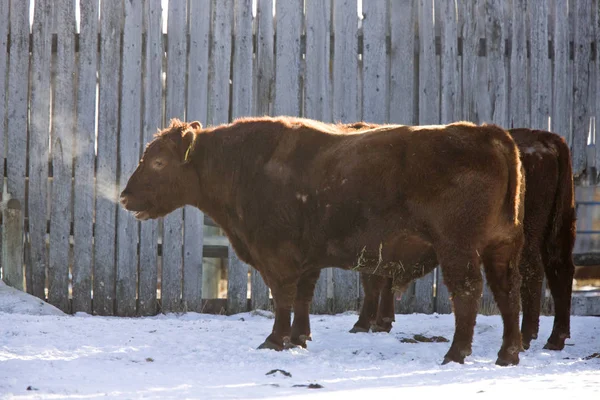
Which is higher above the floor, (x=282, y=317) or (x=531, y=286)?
(x=531, y=286)

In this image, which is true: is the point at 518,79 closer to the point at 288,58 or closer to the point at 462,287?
the point at 288,58

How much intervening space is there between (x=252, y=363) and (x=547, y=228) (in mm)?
2775

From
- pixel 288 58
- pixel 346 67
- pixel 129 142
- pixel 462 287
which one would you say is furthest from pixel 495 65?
pixel 462 287

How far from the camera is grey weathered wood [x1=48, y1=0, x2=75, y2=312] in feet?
28.6

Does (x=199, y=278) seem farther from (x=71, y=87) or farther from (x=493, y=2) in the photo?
(x=493, y=2)

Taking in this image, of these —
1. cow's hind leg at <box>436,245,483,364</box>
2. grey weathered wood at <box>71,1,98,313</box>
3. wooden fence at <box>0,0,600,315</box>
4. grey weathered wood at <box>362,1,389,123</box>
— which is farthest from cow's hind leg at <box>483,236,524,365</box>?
grey weathered wood at <box>71,1,98,313</box>

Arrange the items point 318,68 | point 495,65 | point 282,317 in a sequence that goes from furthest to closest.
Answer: point 495,65, point 318,68, point 282,317

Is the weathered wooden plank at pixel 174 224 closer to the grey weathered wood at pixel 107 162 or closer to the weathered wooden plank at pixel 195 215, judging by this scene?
the weathered wooden plank at pixel 195 215

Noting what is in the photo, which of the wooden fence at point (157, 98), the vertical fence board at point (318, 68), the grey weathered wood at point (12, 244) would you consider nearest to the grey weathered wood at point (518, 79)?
the wooden fence at point (157, 98)

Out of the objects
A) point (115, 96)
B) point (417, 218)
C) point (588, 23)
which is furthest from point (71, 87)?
point (588, 23)

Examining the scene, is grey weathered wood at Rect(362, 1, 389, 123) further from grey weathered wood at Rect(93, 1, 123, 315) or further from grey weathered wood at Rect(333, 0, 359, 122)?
grey weathered wood at Rect(93, 1, 123, 315)

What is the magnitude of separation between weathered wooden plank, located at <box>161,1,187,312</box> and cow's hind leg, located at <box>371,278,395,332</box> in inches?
85.3

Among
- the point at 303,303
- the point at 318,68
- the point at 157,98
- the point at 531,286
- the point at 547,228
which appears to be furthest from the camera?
the point at 318,68

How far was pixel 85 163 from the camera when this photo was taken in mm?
8766
